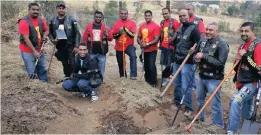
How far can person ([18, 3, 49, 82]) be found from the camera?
21.7 feet

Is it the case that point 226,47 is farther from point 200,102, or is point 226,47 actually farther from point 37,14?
point 37,14

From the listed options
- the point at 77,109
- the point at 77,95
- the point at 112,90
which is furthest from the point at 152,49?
the point at 77,109

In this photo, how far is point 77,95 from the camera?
279 inches

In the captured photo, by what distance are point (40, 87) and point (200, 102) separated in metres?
3.02

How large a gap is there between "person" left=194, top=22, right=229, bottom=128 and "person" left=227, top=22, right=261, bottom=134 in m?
0.28

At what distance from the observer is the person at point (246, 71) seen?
4.84m

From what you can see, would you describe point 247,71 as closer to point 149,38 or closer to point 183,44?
point 183,44

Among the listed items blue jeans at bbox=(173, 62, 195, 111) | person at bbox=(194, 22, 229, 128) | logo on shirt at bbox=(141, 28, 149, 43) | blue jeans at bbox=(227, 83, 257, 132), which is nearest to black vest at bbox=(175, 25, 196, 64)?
blue jeans at bbox=(173, 62, 195, 111)

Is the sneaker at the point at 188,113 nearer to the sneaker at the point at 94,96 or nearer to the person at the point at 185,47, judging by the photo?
the person at the point at 185,47

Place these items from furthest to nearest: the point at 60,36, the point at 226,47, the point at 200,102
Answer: the point at 60,36
the point at 200,102
the point at 226,47

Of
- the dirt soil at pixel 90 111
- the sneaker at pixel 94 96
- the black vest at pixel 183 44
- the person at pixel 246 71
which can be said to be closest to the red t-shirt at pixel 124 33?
the dirt soil at pixel 90 111

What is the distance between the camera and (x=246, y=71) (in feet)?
16.5

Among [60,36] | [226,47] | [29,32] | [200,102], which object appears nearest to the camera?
[226,47]

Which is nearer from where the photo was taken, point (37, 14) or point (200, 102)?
point (200, 102)
